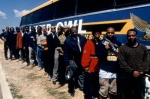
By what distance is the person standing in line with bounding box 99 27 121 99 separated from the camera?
18.3ft

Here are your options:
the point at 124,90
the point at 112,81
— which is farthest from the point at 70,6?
the point at 124,90

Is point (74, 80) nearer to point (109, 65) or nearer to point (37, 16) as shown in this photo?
point (109, 65)

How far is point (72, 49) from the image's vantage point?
7.09m

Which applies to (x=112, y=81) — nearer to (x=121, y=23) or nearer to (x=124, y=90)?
(x=124, y=90)

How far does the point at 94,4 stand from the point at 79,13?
1.19 meters

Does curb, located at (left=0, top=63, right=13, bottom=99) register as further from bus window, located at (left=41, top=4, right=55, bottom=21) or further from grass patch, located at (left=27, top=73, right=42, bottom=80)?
bus window, located at (left=41, top=4, right=55, bottom=21)

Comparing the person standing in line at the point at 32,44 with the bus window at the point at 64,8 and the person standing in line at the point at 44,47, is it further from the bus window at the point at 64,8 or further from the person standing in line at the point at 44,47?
the bus window at the point at 64,8

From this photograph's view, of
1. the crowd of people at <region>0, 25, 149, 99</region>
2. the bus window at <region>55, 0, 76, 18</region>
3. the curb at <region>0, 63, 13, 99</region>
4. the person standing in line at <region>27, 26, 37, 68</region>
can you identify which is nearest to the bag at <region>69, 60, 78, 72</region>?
the crowd of people at <region>0, 25, 149, 99</region>

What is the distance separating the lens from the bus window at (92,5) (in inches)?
272

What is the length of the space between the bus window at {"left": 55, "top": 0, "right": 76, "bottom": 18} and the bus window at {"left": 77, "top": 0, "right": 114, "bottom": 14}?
0.69 metres

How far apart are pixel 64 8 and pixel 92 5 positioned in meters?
2.87

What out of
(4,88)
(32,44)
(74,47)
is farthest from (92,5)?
(32,44)

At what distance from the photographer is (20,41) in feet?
45.4

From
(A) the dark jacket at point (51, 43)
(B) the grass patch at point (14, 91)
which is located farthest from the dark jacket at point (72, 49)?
(B) the grass patch at point (14, 91)
